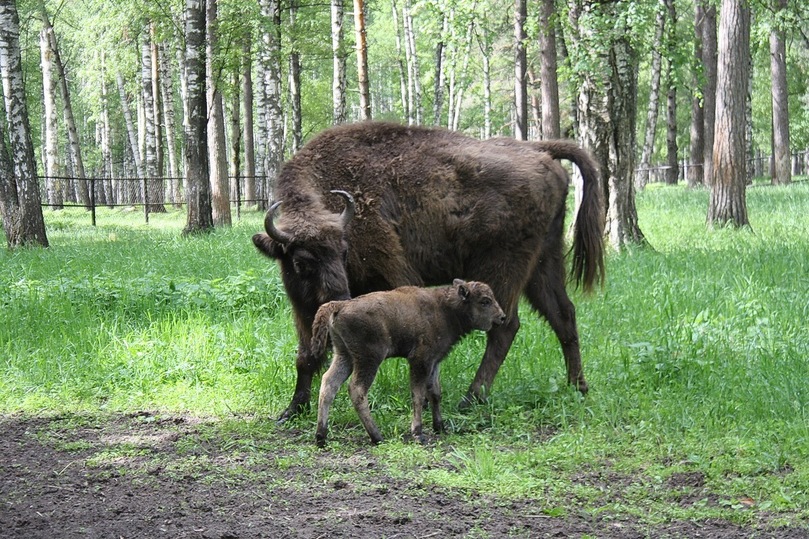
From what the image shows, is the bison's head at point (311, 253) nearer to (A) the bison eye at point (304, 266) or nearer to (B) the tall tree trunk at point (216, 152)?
(A) the bison eye at point (304, 266)

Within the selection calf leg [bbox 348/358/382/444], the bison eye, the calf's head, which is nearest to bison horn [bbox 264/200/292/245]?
the bison eye

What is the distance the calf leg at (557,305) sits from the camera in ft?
21.3

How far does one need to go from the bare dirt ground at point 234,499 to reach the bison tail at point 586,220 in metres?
2.52

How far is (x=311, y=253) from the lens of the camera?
18.9 ft

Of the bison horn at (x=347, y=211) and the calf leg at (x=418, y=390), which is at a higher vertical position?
the bison horn at (x=347, y=211)

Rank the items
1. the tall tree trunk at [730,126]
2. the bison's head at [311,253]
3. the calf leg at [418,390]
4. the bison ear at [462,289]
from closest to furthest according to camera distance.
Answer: the calf leg at [418,390] → the bison ear at [462,289] → the bison's head at [311,253] → the tall tree trunk at [730,126]

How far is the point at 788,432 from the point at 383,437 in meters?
2.40

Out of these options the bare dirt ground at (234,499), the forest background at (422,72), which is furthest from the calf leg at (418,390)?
the forest background at (422,72)

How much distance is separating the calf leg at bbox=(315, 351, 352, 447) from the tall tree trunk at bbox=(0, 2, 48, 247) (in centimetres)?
1213

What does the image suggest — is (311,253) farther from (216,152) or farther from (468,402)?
(216,152)

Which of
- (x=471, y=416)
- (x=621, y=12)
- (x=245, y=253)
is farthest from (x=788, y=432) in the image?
(x=245, y=253)

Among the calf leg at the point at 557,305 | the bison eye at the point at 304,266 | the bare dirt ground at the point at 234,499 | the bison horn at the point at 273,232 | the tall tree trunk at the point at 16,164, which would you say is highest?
the tall tree trunk at the point at 16,164

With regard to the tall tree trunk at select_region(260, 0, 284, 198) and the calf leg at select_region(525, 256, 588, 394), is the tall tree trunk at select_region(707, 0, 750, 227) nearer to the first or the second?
the calf leg at select_region(525, 256, 588, 394)

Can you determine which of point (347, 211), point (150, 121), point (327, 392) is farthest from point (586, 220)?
point (150, 121)
